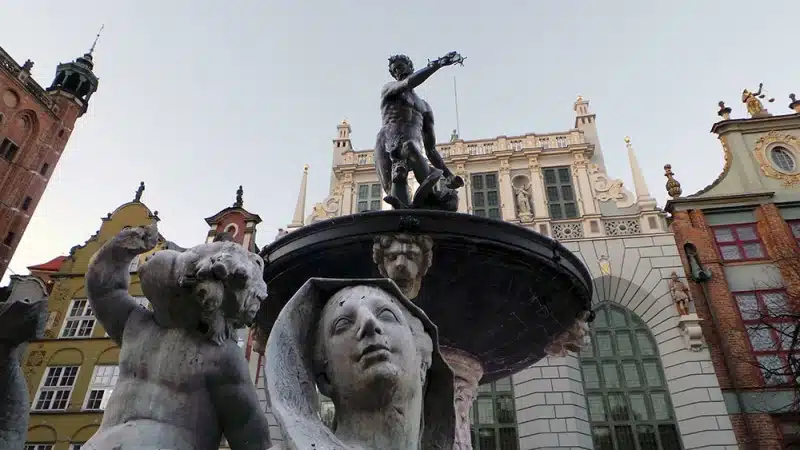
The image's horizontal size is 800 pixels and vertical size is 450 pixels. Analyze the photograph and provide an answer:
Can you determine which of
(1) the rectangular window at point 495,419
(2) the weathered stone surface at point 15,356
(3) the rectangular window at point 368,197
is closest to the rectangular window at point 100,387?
(3) the rectangular window at point 368,197

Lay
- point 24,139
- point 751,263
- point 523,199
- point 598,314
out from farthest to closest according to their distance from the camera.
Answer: point 24,139, point 523,199, point 751,263, point 598,314

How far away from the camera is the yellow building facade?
18.7 meters

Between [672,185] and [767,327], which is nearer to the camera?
[767,327]

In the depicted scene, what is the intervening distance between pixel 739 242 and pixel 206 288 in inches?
794

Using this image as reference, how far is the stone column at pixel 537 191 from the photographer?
1908cm

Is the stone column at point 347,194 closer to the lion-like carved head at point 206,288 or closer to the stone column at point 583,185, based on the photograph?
the stone column at point 583,185

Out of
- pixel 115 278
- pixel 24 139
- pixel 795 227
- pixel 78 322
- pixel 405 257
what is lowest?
pixel 115 278

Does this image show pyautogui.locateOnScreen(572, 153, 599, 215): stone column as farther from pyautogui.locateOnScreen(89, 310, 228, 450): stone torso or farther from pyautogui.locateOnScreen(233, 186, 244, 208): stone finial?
pyautogui.locateOnScreen(89, 310, 228, 450): stone torso

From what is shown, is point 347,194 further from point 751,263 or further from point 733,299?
point 751,263

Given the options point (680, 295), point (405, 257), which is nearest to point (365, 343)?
point (405, 257)

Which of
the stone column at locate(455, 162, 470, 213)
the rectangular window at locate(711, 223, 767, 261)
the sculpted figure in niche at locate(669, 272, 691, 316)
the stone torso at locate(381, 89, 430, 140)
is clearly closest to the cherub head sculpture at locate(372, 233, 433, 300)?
the stone torso at locate(381, 89, 430, 140)

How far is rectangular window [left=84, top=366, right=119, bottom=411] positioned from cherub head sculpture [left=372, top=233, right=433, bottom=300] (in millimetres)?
18861

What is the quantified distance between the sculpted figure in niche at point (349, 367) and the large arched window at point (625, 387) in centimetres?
1512

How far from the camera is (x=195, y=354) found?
193cm
